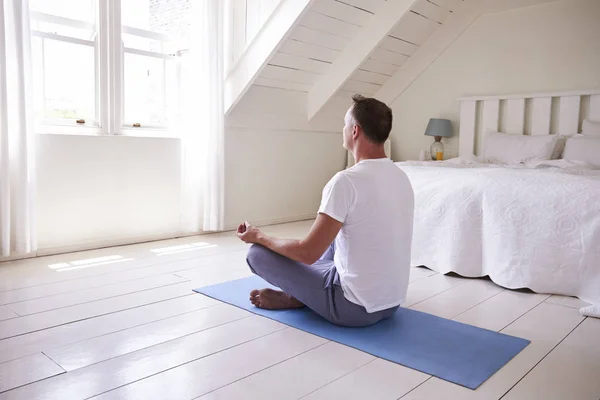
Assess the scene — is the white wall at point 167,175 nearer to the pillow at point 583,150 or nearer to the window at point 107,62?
the window at point 107,62

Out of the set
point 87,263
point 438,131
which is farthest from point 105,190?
point 438,131

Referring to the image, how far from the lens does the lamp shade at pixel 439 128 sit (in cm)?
497

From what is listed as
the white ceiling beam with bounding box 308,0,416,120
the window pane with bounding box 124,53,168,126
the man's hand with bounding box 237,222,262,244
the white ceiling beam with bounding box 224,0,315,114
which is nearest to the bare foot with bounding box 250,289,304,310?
the man's hand with bounding box 237,222,262,244

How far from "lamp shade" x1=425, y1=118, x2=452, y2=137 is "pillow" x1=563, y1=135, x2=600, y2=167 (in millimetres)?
1208

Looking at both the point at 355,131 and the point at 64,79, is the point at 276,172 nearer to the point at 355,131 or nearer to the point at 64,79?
the point at 64,79

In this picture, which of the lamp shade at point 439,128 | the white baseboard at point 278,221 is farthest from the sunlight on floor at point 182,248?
the lamp shade at point 439,128

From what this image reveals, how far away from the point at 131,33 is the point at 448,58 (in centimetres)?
310

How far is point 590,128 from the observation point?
4.08 meters

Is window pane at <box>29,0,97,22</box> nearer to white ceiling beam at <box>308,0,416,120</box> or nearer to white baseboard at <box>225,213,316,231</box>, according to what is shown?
white baseboard at <box>225,213,316,231</box>

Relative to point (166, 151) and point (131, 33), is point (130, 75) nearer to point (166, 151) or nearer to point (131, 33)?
point (131, 33)

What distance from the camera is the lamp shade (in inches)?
196

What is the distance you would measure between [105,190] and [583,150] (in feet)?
11.6

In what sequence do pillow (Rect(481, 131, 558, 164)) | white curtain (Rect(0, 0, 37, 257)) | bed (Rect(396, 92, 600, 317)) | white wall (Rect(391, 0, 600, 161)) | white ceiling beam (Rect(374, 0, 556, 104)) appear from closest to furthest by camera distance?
bed (Rect(396, 92, 600, 317)), white curtain (Rect(0, 0, 37, 257)), pillow (Rect(481, 131, 558, 164)), white wall (Rect(391, 0, 600, 161)), white ceiling beam (Rect(374, 0, 556, 104))

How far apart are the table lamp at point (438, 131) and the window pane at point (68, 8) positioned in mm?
3171
